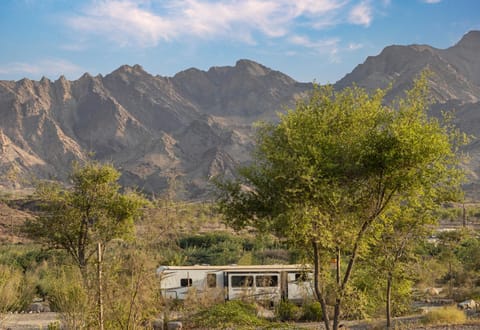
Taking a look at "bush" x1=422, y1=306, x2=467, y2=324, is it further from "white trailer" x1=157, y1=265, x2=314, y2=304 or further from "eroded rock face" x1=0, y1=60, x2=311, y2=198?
"eroded rock face" x1=0, y1=60, x2=311, y2=198

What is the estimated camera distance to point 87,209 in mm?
17531

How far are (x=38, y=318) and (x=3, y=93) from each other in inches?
6072

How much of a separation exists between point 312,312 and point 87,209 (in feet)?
28.6

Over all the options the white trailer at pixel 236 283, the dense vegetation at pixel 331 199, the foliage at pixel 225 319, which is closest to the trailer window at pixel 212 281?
the white trailer at pixel 236 283

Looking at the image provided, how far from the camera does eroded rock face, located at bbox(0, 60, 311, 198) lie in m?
125

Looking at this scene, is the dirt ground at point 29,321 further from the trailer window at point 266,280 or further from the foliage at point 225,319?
the trailer window at point 266,280

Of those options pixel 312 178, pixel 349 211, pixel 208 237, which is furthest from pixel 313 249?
pixel 208 237

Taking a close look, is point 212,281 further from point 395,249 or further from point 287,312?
point 395,249

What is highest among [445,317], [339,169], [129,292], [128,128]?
[128,128]

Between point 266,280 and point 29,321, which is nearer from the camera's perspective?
point 29,321

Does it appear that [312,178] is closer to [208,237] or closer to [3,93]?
[208,237]

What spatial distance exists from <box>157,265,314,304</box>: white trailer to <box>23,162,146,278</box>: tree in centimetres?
461

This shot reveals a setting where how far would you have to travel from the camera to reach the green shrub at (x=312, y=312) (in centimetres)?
1975

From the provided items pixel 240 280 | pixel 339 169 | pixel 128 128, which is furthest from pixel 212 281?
pixel 128 128
